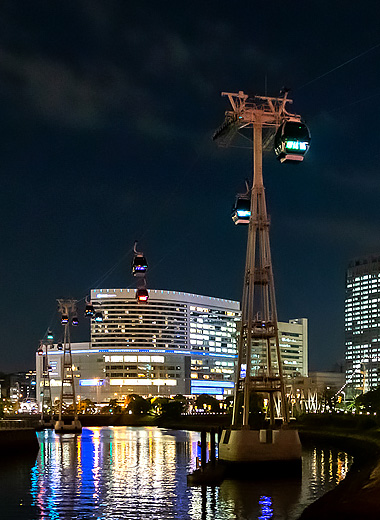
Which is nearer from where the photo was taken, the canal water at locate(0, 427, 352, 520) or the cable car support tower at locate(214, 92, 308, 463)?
the canal water at locate(0, 427, 352, 520)

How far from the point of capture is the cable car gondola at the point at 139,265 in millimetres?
46812

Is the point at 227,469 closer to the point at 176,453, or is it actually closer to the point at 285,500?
the point at 285,500

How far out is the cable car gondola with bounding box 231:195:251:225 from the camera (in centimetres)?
4306

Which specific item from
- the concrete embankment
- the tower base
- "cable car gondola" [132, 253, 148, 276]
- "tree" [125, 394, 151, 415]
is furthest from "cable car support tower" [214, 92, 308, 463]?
"tree" [125, 394, 151, 415]

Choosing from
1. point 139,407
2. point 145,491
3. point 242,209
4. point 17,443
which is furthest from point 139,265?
point 139,407

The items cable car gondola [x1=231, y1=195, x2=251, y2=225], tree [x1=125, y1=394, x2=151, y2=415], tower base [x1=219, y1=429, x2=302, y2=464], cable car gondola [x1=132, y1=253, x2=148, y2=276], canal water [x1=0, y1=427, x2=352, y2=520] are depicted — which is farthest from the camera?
tree [x1=125, y1=394, x2=151, y2=415]

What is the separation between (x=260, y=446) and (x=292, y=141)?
1539 cm

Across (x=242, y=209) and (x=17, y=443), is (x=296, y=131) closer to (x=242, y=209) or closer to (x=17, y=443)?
(x=242, y=209)

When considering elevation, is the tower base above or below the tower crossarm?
below

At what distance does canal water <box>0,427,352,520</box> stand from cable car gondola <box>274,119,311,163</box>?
16185mm

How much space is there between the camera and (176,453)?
2763 inches

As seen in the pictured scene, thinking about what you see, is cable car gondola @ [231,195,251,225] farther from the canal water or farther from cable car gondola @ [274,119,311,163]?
the canal water

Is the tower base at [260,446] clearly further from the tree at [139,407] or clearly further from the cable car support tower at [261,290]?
the tree at [139,407]

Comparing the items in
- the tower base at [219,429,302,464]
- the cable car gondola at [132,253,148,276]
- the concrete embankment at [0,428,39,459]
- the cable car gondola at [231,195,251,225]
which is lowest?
the concrete embankment at [0,428,39,459]
